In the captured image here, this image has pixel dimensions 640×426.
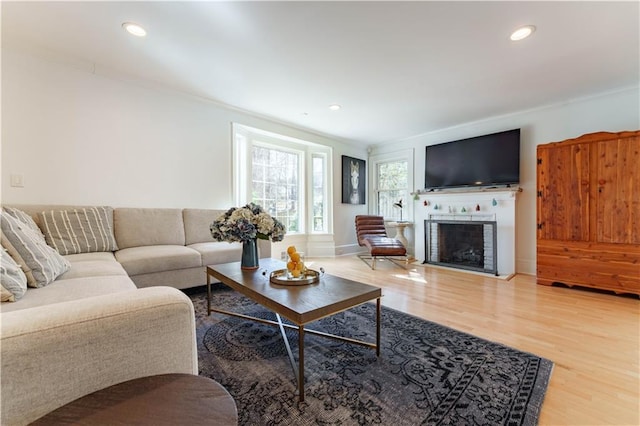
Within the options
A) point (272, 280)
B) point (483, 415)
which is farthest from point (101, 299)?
point (483, 415)

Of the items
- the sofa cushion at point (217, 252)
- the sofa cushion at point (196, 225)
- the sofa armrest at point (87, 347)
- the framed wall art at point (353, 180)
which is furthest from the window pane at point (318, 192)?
the sofa armrest at point (87, 347)

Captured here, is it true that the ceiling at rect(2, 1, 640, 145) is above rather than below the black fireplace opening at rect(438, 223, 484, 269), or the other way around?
above

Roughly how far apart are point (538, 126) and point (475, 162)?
869mm

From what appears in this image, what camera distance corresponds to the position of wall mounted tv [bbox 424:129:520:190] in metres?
3.90

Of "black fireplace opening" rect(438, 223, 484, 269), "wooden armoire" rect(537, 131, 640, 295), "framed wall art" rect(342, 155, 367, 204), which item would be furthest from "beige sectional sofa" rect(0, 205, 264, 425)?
"framed wall art" rect(342, 155, 367, 204)

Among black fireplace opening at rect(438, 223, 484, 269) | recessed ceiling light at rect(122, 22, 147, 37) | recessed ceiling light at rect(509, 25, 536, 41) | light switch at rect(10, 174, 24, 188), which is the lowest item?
black fireplace opening at rect(438, 223, 484, 269)

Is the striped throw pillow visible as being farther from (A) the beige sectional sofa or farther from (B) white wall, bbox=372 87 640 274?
(B) white wall, bbox=372 87 640 274

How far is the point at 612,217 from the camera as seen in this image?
2912 millimetres

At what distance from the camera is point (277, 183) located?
4.79m

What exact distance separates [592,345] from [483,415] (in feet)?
4.21

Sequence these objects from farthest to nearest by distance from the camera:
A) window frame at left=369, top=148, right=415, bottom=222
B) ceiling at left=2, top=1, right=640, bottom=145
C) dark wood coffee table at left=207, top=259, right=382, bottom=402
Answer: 1. window frame at left=369, top=148, right=415, bottom=222
2. ceiling at left=2, top=1, right=640, bottom=145
3. dark wood coffee table at left=207, top=259, right=382, bottom=402

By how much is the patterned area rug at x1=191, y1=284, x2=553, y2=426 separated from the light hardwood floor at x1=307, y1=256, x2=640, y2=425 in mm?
129

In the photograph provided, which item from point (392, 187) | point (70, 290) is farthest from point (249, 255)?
point (392, 187)

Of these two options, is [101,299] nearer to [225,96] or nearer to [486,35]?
[486,35]
